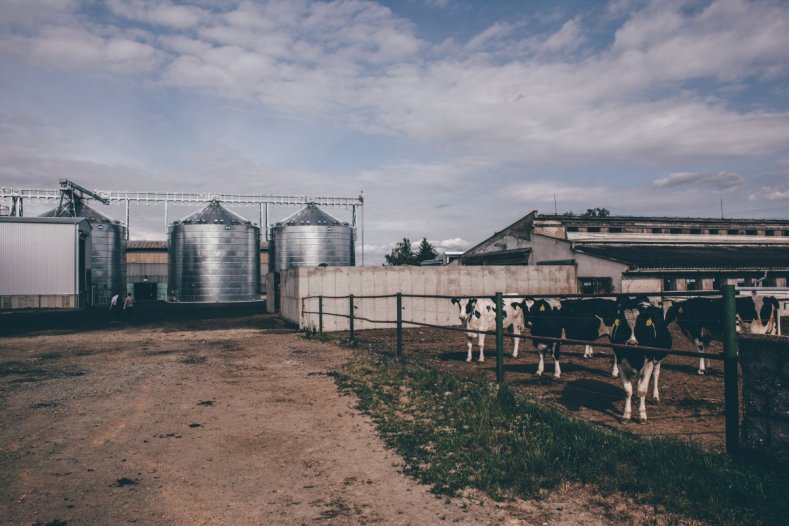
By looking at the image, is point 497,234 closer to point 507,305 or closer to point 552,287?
point 552,287

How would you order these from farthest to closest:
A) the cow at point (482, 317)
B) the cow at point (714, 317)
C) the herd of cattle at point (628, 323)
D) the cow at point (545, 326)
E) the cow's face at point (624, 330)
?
the cow at point (482, 317)
the cow at point (714, 317)
the cow at point (545, 326)
the cow's face at point (624, 330)
the herd of cattle at point (628, 323)

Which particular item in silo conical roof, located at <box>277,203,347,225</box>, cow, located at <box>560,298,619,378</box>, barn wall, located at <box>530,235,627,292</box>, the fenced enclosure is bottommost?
the fenced enclosure

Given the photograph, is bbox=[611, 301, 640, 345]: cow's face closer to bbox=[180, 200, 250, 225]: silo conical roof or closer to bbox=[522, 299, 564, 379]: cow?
bbox=[522, 299, 564, 379]: cow

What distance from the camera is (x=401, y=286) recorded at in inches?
891

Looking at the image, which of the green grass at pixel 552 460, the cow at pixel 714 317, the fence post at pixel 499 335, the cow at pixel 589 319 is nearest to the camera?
the green grass at pixel 552 460

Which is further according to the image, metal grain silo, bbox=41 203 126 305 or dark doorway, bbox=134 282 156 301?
dark doorway, bbox=134 282 156 301

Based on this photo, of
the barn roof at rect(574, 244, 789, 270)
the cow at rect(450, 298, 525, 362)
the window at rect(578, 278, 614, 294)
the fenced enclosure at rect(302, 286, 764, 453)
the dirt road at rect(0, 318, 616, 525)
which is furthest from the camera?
the barn roof at rect(574, 244, 789, 270)

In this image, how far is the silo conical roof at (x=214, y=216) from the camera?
48156mm

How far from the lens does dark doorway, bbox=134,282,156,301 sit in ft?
200

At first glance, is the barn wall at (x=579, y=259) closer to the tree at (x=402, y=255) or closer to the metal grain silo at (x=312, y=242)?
the metal grain silo at (x=312, y=242)

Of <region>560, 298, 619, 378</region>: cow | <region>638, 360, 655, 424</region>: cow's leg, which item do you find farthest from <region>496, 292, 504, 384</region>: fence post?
<region>560, 298, 619, 378</region>: cow

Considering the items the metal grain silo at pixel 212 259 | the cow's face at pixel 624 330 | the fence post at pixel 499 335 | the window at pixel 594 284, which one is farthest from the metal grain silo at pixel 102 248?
the cow's face at pixel 624 330

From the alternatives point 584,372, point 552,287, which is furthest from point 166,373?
point 552,287

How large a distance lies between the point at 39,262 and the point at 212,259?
570 inches
